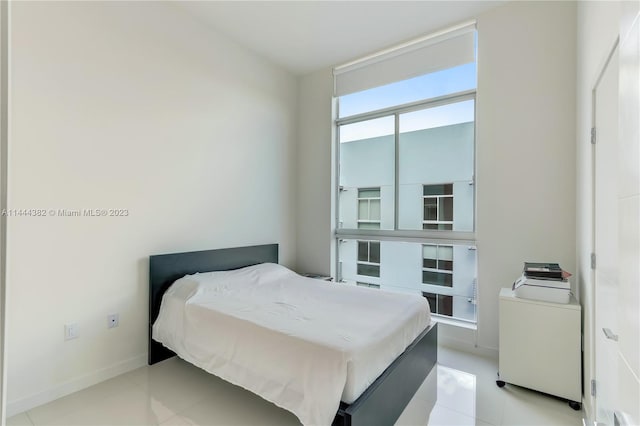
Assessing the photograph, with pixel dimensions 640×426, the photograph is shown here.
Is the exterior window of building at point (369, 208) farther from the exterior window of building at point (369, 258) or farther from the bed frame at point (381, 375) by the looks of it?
the bed frame at point (381, 375)

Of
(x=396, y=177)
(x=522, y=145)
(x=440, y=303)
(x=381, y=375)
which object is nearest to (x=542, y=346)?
(x=440, y=303)

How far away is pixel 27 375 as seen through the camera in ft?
6.68

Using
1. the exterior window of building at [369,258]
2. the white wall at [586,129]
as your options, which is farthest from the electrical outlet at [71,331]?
the white wall at [586,129]

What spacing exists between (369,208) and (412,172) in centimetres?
68

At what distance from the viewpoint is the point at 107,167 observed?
7.95 feet

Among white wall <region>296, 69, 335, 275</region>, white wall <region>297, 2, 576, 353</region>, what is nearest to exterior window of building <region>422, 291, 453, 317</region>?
white wall <region>297, 2, 576, 353</region>

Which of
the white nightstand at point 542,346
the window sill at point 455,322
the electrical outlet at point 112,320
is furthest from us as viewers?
the window sill at point 455,322

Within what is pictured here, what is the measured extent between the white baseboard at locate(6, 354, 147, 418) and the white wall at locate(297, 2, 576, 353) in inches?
112

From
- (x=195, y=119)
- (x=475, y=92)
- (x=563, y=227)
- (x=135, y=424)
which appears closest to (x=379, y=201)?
(x=475, y=92)

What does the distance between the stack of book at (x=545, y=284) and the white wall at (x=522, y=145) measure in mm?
440

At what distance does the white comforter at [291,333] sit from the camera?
1593 mm

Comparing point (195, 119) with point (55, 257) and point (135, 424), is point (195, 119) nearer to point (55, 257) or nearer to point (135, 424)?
point (55, 257)

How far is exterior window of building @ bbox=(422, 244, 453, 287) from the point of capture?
3.29 metres

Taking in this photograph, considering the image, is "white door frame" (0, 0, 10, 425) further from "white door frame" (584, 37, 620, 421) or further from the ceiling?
the ceiling
